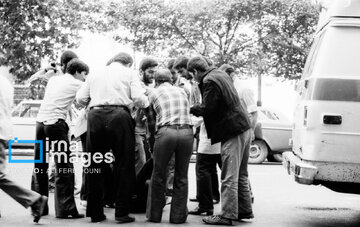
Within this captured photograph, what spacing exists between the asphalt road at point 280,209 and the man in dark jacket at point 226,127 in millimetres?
422

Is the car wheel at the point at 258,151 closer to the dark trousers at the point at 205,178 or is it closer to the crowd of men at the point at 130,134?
the dark trousers at the point at 205,178

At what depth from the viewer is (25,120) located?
56.2 feet

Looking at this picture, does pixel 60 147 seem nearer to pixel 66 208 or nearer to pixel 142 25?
pixel 66 208

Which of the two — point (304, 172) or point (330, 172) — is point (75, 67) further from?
point (330, 172)

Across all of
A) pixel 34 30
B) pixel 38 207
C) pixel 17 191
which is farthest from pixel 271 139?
pixel 17 191

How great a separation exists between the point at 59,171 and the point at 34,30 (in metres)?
10.1

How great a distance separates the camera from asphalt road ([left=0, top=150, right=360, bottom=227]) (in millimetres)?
6949

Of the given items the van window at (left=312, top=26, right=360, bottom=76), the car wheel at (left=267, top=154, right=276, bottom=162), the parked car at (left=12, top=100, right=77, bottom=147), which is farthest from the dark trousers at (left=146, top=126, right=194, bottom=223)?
the parked car at (left=12, top=100, right=77, bottom=147)

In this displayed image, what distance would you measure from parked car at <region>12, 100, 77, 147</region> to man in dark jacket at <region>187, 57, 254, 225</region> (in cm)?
1111

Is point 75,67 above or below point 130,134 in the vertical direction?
above

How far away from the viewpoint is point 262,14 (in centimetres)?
2180

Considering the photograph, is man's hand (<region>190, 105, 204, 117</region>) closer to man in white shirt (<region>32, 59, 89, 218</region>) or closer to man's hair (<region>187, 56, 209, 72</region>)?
man's hair (<region>187, 56, 209, 72</region>)

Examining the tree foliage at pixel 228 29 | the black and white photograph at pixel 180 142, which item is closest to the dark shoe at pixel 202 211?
the black and white photograph at pixel 180 142

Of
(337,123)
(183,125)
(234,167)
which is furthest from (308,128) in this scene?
(183,125)
